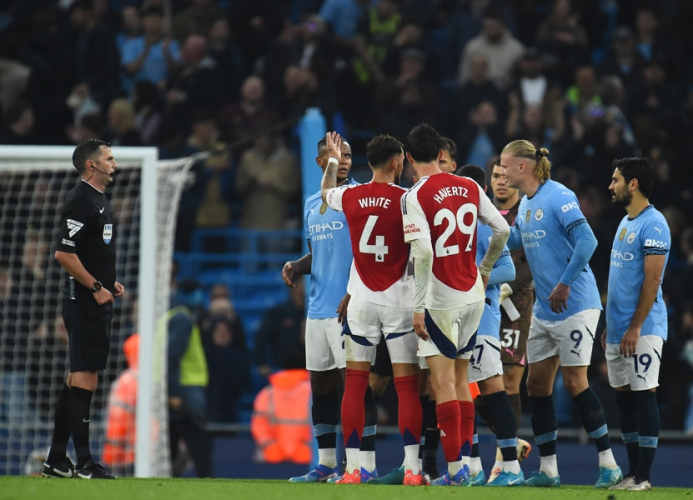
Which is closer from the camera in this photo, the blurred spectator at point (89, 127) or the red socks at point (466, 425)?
the red socks at point (466, 425)

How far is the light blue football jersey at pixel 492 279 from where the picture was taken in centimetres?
806

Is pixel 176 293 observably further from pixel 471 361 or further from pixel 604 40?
pixel 604 40

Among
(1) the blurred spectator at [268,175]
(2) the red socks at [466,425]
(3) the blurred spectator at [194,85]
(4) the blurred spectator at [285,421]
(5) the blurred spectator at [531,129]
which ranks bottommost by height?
(4) the blurred spectator at [285,421]

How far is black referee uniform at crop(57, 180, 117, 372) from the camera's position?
7879mm

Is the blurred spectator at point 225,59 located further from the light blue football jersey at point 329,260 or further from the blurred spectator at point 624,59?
the light blue football jersey at point 329,260

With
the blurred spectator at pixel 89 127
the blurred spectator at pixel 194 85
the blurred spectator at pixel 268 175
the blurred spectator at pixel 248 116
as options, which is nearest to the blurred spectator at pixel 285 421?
the blurred spectator at pixel 268 175

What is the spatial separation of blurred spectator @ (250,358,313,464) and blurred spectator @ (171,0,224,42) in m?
6.04

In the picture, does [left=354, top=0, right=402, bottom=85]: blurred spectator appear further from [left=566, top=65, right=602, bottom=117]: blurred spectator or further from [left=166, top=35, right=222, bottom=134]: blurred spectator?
[left=566, top=65, right=602, bottom=117]: blurred spectator

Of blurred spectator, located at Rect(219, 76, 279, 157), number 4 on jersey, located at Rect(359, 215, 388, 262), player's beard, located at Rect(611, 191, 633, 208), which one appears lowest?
number 4 on jersey, located at Rect(359, 215, 388, 262)

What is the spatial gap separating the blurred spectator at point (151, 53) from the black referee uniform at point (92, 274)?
Result: 343 inches

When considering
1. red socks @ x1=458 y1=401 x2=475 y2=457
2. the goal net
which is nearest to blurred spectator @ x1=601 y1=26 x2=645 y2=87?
the goal net

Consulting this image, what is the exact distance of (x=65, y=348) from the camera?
13.5 meters

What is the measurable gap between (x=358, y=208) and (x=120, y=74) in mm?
9997

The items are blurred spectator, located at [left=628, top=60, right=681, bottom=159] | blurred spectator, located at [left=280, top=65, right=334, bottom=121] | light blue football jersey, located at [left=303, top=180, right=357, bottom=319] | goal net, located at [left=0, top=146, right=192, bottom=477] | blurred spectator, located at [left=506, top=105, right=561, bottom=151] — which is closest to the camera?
light blue football jersey, located at [left=303, top=180, right=357, bottom=319]
